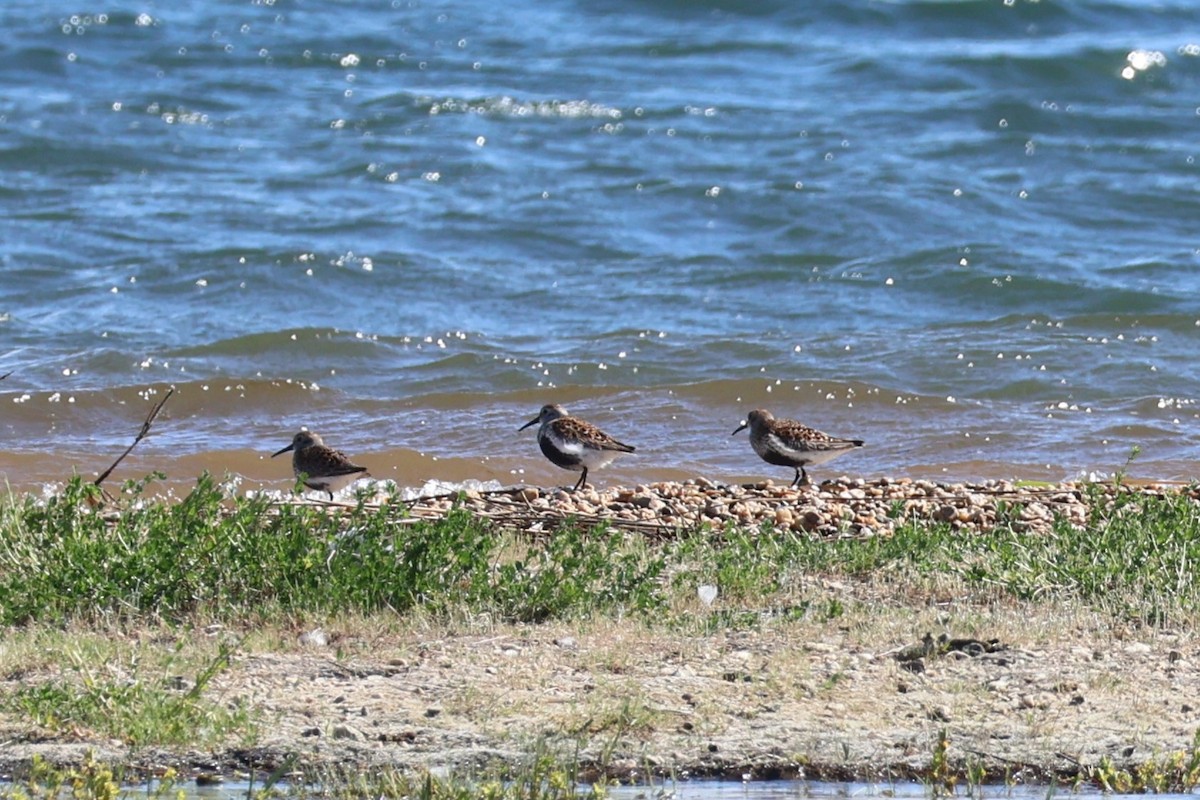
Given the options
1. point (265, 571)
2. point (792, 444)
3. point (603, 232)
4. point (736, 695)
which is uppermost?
point (603, 232)

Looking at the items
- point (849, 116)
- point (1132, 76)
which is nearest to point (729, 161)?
point (849, 116)

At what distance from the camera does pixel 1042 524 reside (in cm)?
930

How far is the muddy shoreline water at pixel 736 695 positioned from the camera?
5.67m

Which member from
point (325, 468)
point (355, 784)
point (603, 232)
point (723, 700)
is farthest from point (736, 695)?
point (603, 232)

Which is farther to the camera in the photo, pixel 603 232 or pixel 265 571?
pixel 603 232

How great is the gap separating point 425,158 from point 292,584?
1556 cm

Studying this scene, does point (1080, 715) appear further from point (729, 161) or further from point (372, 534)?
point (729, 161)

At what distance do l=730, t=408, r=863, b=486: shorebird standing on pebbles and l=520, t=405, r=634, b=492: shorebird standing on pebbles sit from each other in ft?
2.86

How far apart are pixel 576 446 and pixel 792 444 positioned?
1.40m

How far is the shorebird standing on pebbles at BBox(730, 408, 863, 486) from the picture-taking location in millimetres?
11164

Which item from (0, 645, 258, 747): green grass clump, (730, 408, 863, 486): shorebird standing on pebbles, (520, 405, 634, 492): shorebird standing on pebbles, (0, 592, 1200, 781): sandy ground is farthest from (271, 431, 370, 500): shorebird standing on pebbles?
(0, 645, 258, 747): green grass clump

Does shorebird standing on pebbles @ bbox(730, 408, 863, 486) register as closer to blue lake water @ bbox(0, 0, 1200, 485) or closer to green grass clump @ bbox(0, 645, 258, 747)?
blue lake water @ bbox(0, 0, 1200, 485)

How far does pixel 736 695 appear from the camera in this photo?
624cm

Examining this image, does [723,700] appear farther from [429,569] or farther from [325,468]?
[325,468]
